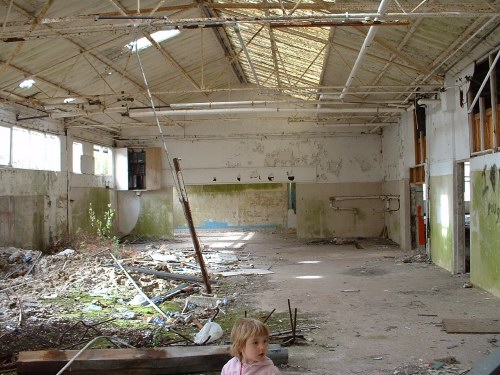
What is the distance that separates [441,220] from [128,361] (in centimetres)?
850

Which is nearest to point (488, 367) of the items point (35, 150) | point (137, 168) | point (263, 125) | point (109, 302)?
point (109, 302)

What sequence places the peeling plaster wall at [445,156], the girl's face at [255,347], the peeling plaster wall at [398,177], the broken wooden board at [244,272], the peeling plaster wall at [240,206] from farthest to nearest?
1. the peeling plaster wall at [240,206]
2. the peeling plaster wall at [398,177]
3. the broken wooden board at [244,272]
4. the peeling plaster wall at [445,156]
5. the girl's face at [255,347]

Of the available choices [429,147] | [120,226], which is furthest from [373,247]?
[120,226]

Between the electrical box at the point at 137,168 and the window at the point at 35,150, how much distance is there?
4.20 metres

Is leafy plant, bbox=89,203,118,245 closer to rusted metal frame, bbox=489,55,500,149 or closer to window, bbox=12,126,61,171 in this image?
window, bbox=12,126,61,171

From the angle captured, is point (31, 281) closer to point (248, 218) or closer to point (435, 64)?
Result: point (435, 64)

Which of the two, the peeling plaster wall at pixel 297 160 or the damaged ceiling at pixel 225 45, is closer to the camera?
the damaged ceiling at pixel 225 45

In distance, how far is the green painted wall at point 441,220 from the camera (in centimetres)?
1032

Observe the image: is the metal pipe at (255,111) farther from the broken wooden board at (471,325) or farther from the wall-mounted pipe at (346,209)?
the broken wooden board at (471,325)

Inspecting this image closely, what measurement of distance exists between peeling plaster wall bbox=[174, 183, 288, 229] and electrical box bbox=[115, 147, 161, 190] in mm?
5581

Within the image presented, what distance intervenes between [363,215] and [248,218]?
7.79m

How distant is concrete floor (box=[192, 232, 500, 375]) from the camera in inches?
206

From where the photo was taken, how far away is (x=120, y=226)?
19.0 metres

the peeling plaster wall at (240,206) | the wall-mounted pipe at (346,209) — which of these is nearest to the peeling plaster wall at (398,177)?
the wall-mounted pipe at (346,209)
